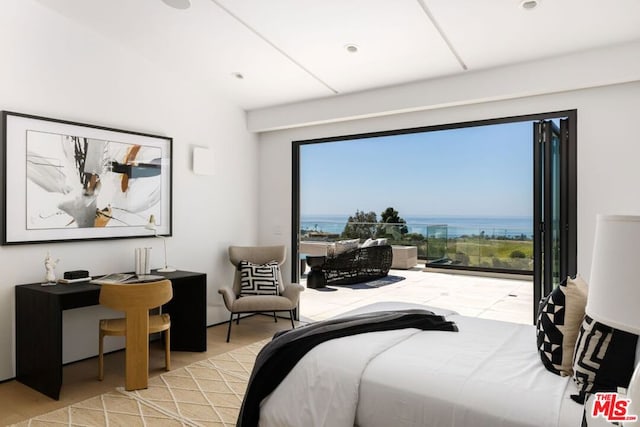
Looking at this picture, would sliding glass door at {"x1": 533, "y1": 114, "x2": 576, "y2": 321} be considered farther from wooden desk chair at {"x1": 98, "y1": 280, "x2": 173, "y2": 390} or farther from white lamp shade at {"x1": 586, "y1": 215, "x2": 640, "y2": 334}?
wooden desk chair at {"x1": 98, "y1": 280, "x2": 173, "y2": 390}

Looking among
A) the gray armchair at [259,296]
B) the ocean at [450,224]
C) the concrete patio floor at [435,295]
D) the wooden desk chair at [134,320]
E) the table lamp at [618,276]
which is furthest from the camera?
the ocean at [450,224]

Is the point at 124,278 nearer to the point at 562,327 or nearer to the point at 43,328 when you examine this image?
the point at 43,328

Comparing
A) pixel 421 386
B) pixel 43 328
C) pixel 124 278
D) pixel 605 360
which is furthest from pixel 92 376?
pixel 605 360

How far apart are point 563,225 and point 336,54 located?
2.41m

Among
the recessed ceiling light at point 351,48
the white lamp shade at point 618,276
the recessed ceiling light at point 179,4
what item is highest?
the recessed ceiling light at point 179,4

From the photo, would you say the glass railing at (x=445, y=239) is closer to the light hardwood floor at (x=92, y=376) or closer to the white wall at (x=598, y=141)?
the light hardwood floor at (x=92, y=376)

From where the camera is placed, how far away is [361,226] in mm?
6125

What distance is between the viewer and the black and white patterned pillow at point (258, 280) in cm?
486

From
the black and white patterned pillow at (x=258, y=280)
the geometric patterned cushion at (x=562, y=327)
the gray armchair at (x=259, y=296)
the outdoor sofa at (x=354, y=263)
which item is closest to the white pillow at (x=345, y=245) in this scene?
the outdoor sofa at (x=354, y=263)

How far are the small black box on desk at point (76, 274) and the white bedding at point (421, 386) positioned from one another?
2.19 meters

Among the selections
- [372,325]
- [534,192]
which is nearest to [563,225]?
[534,192]

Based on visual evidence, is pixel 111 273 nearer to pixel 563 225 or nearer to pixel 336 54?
pixel 336 54

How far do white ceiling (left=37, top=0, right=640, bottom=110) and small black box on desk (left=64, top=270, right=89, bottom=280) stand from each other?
6.85ft

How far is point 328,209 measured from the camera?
633cm
